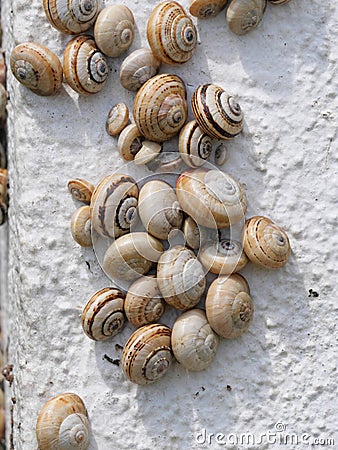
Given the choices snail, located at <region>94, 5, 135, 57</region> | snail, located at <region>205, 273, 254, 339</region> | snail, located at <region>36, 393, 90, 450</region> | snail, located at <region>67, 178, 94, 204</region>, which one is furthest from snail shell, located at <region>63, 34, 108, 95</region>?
snail, located at <region>36, 393, 90, 450</region>

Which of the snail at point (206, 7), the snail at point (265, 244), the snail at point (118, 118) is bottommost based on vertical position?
the snail at point (265, 244)

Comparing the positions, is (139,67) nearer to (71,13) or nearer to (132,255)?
(71,13)

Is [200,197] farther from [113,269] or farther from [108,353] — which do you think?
[108,353]

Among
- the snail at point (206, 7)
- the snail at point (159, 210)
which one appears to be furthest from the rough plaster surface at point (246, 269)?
the snail at point (159, 210)

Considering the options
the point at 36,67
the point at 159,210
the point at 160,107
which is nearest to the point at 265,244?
the point at 159,210

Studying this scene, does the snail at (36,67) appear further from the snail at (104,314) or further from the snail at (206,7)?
the snail at (104,314)

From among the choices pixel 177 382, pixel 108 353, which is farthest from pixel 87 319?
pixel 177 382
